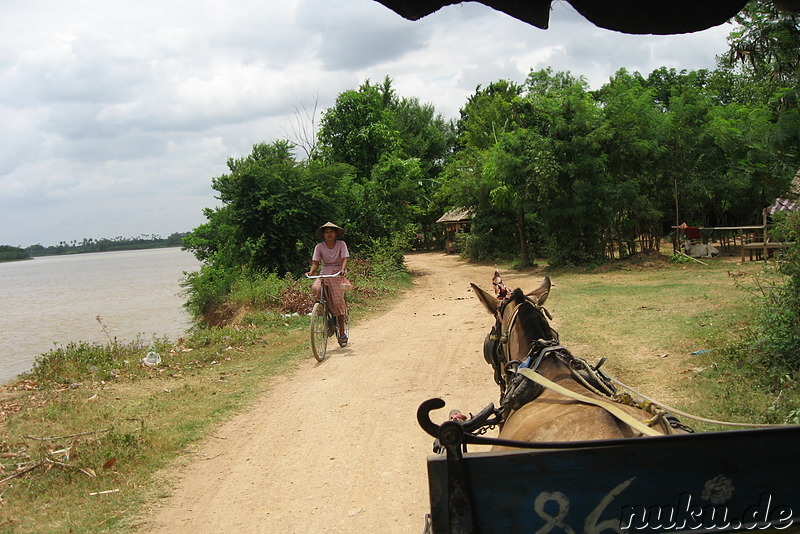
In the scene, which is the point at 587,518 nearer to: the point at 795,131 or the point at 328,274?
the point at 328,274

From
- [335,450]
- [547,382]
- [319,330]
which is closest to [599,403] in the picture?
[547,382]

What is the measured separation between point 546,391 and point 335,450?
3067 millimetres

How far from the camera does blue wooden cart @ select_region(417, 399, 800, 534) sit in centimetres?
173

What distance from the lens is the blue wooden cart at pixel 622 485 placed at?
5.69 feet

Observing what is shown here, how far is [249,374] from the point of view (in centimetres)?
911

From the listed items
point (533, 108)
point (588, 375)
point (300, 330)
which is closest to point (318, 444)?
point (588, 375)

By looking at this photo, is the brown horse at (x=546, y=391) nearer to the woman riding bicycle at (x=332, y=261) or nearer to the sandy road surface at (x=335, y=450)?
the sandy road surface at (x=335, y=450)

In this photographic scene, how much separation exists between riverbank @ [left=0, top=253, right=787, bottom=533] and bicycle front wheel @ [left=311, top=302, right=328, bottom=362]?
219 millimetres

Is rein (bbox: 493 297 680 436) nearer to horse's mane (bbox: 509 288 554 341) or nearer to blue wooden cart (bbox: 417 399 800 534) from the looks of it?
horse's mane (bbox: 509 288 554 341)

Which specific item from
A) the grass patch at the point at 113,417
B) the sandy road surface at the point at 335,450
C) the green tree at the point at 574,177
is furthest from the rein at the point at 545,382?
the green tree at the point at 574,177

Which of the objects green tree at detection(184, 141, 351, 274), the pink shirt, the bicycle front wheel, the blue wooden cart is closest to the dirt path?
the bicycle front wheel

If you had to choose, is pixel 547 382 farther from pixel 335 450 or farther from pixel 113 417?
pixel 113 417

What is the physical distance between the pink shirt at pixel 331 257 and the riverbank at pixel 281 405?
1.47m

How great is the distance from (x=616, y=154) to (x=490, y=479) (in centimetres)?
2261
